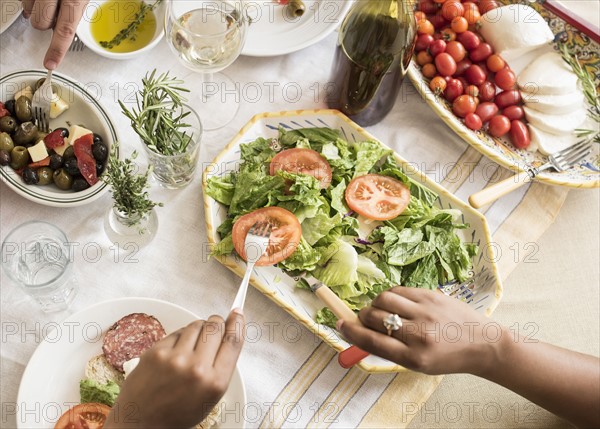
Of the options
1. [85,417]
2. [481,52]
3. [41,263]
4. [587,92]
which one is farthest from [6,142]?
[587,92]

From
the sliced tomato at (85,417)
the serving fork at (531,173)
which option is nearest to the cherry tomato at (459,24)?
the serving fork at (531,173)

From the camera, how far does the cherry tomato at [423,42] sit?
5.19ft

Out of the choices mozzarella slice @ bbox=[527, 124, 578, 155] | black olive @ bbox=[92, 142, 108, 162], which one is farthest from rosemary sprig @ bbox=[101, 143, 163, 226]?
mozzarella slice @ bbox=[527, 124, 578, 155]

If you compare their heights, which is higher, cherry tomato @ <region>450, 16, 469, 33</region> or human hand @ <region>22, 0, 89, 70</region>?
cherry tomato @ <region>450, 16, 469, 33</region>

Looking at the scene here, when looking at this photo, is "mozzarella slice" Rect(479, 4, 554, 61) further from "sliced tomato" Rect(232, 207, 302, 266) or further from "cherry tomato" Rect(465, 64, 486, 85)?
"sliced tomato" Rect(232, 207, 302, 266)

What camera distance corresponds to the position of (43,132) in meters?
1.40

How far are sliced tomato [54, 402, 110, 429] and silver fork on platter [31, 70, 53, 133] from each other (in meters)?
0.63

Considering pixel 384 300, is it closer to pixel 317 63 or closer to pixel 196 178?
pixel 196 178

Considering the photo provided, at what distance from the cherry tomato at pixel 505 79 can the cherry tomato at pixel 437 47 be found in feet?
0.53

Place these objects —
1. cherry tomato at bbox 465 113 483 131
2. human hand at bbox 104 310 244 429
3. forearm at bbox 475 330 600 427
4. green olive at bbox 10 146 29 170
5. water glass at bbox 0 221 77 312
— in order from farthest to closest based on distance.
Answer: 1. cherry tomato at bbox 465 113 483 131
2. green olive at bbox 10 146 29 170
3. water glass at bbox 0 221 77 312
4. forearm at bbox 475 330 600 427
5. human hand at bbox 104 310 244 429

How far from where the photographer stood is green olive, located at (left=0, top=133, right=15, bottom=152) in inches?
51.7

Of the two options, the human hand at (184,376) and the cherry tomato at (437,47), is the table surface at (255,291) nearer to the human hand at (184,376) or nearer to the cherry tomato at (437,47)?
the cherry tomato at (437,47)

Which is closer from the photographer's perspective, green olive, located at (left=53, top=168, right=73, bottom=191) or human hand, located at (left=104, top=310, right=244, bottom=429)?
human hand, located at (left=104, top=310, right=244, bottom=429)

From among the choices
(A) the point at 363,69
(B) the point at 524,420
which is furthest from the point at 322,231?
(B) the point at 524,420
